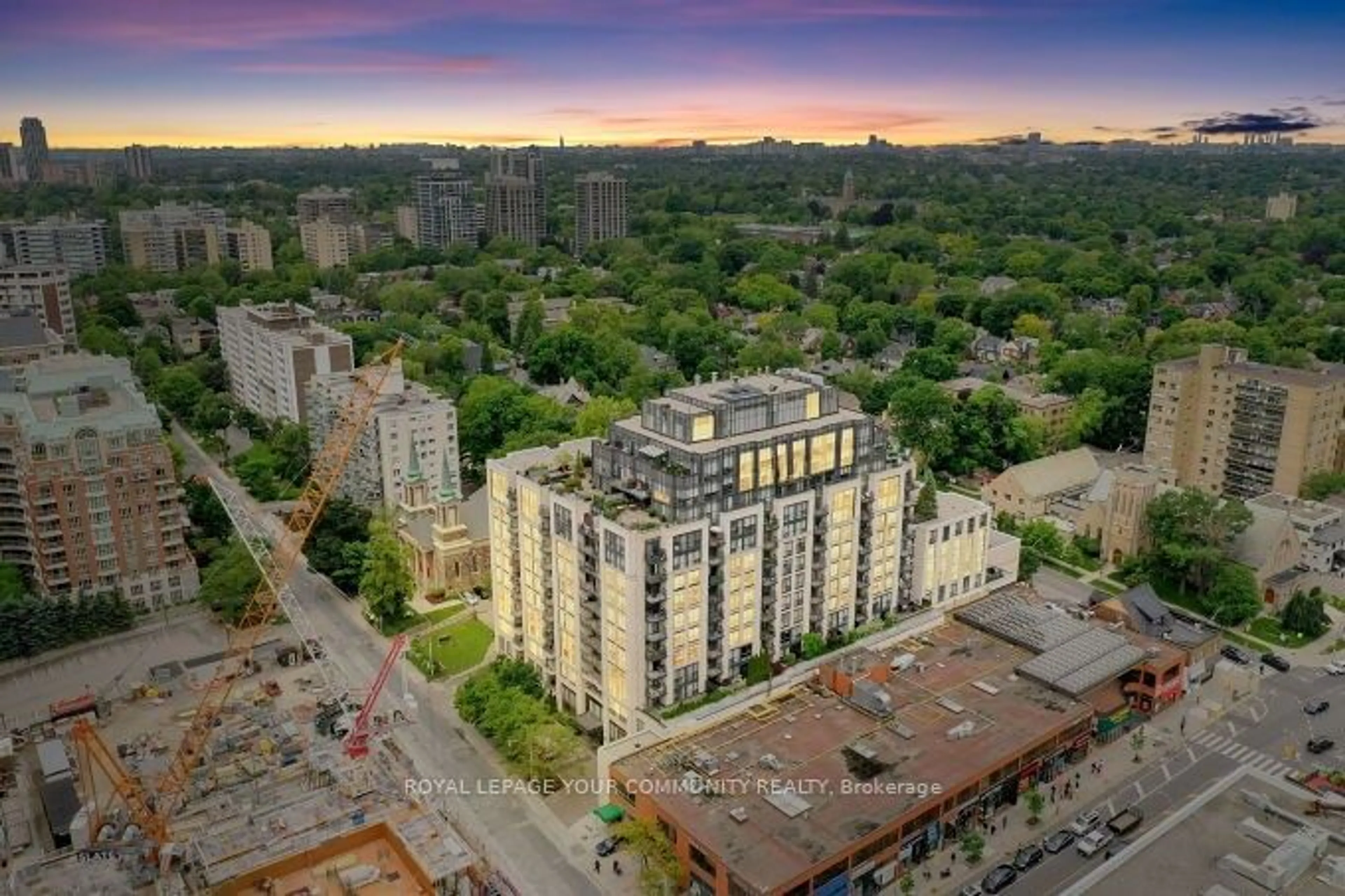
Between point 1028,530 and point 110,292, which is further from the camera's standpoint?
point 110,292

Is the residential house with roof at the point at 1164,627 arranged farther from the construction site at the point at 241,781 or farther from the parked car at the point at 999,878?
the construction site at the point at 241,781

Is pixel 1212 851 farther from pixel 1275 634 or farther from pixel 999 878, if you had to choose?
pixel 1275 634

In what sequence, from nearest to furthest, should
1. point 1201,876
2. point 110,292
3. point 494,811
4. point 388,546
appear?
point 1201,876
point 494,811
point 388,546
point 110,292

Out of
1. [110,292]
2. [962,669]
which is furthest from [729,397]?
[110,292]

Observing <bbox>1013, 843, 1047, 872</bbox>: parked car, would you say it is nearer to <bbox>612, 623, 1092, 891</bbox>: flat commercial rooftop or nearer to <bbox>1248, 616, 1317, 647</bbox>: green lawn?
<bbox>612, 623, 1092, 891</bbox>: flat commercial rooftop

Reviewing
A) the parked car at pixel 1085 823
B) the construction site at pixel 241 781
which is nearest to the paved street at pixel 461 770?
the construction site at pixel 241 781

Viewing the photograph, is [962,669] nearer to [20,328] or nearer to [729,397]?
[729,397]
